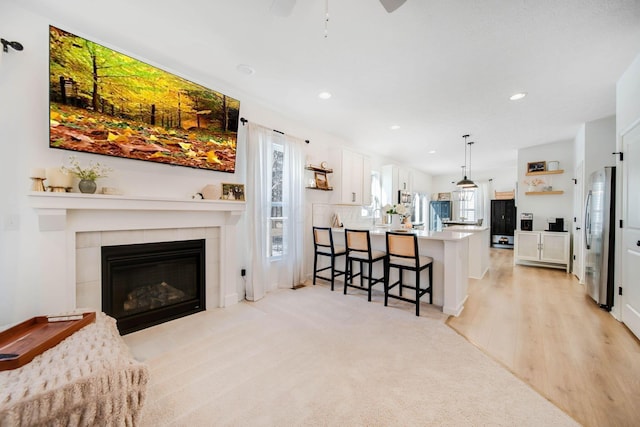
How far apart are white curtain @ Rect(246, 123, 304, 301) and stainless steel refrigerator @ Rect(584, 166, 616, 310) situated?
3.86 metres

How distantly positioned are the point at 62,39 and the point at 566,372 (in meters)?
4.66

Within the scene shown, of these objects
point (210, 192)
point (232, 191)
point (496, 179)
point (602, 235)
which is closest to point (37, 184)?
point (210, 192)

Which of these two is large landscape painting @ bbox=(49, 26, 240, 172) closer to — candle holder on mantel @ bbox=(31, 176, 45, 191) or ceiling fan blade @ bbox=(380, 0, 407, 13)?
candle holder on mantel @ bbox=(31, 176, 45, 191)

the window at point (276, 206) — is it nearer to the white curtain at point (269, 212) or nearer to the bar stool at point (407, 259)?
the white curtain at point (269, 212)

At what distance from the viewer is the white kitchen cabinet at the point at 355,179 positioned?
4.66 meters

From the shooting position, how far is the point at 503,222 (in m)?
8.37

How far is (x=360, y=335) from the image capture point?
2412mm

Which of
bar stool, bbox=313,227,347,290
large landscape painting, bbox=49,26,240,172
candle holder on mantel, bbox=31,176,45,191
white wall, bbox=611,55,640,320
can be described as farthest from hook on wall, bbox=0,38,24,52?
white wall, bbox=611,55,640,320

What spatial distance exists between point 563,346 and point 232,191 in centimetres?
367

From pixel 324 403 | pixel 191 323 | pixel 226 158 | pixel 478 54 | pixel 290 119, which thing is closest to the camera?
pixel 324 403

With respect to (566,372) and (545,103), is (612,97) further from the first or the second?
(566,372)

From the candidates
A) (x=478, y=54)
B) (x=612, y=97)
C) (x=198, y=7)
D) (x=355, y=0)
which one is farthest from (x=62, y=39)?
(x=612, y=97)

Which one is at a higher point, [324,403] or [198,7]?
[198,7]

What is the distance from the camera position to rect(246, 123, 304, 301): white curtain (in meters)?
3.30
